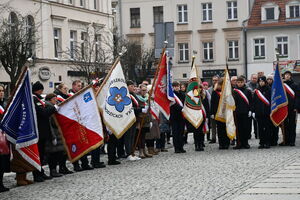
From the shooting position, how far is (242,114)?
18969mm

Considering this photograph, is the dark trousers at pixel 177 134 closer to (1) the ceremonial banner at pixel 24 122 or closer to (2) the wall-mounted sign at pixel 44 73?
(1) the ceremonial banner at pixel 24 122

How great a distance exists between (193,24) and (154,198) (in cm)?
5441

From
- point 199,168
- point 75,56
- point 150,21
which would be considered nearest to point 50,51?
point 75,56

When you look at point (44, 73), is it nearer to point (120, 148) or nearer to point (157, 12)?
point (157, 12)

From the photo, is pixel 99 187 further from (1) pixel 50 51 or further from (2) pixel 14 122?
(1) pixel 50 51

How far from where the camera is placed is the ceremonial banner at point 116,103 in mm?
15438

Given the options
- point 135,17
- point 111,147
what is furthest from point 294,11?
point 111,147

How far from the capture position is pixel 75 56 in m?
45.7

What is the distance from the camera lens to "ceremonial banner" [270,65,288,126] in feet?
62.3

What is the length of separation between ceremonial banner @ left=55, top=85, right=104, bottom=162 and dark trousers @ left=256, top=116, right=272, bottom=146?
6.06 m

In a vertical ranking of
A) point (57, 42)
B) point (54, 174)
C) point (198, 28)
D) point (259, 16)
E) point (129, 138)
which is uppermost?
point (259, 16)

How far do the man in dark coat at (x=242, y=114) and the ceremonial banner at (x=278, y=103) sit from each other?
63cm

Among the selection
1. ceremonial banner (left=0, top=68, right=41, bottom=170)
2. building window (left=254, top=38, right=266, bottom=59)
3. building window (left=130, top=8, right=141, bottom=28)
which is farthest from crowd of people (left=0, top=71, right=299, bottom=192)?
building window (left=130, top=8, right=141, bottom=28)

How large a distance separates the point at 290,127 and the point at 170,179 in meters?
7.98
